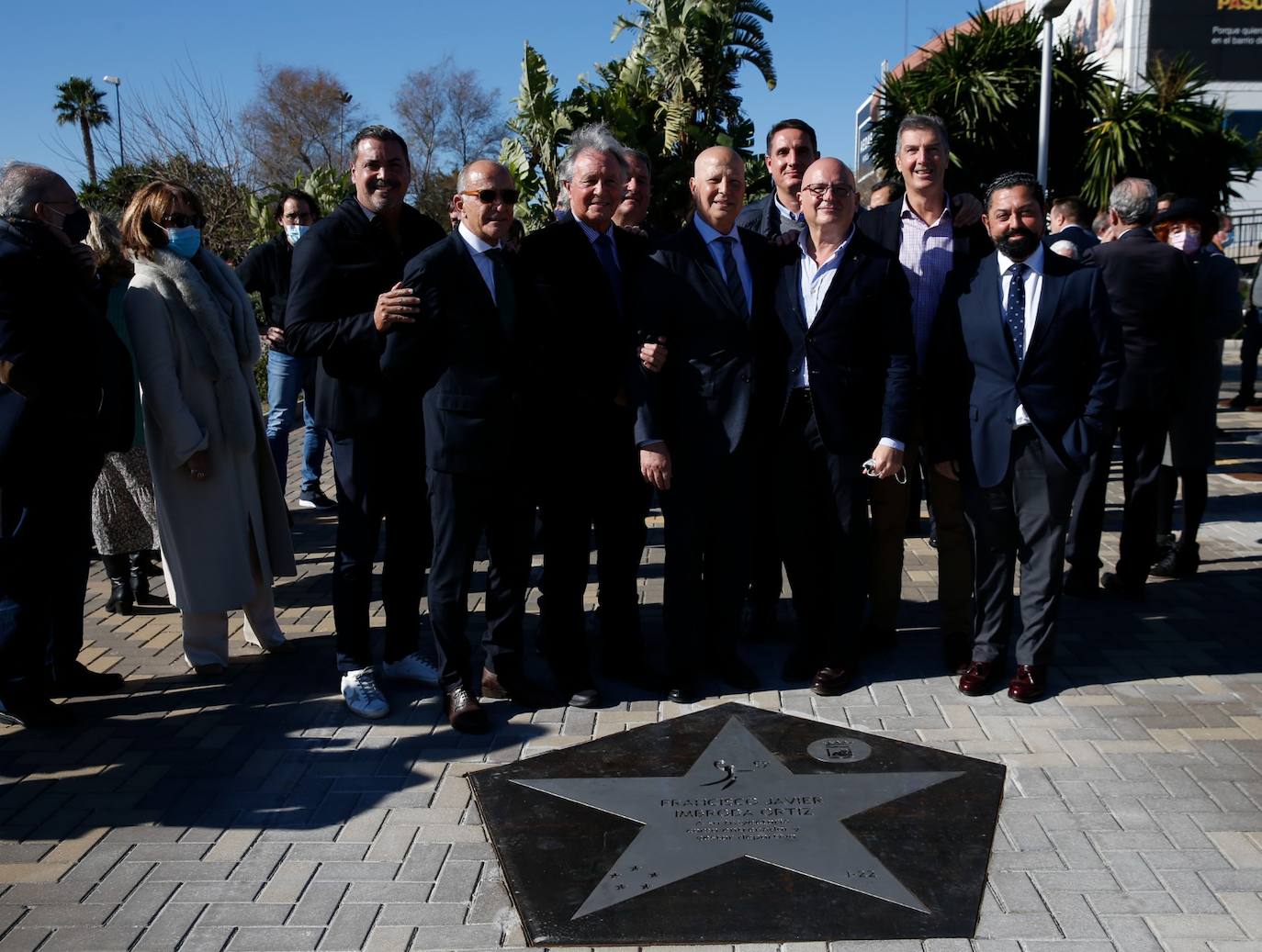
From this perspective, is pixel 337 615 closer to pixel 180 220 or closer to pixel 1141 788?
pixel 180 220

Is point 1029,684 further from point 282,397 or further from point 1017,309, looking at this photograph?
point 282,397

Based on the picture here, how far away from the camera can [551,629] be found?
4.78 meters

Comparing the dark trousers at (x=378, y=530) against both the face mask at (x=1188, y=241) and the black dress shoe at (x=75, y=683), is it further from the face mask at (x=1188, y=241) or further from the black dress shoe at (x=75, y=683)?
the face mask at (x=1188, y=241)

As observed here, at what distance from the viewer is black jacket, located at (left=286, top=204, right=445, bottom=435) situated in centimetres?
436

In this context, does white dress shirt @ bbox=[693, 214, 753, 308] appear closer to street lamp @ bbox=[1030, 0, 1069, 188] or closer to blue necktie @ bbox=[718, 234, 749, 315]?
blue necktie @ bbox=[718, 234, 749, 315]

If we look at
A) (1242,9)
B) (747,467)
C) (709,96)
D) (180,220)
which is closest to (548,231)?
(747,467)

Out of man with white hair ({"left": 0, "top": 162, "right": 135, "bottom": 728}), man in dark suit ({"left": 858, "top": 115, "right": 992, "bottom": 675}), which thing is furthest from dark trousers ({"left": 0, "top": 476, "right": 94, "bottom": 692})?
man in dark suit ({"left": 858, "top": 115, "right": 992, "bottom": 675})

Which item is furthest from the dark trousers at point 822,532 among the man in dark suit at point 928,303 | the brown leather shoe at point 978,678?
the brown leather shoe at point 978,678

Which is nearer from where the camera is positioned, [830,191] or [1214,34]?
[830,191]

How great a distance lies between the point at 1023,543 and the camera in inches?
189

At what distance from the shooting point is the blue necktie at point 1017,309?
4637 mm

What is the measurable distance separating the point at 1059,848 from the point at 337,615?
2.96 meters

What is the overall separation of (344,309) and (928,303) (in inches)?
98.8

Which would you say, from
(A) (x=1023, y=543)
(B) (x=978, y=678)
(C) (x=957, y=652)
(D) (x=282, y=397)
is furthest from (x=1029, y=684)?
(D) (x=282, y=397)
